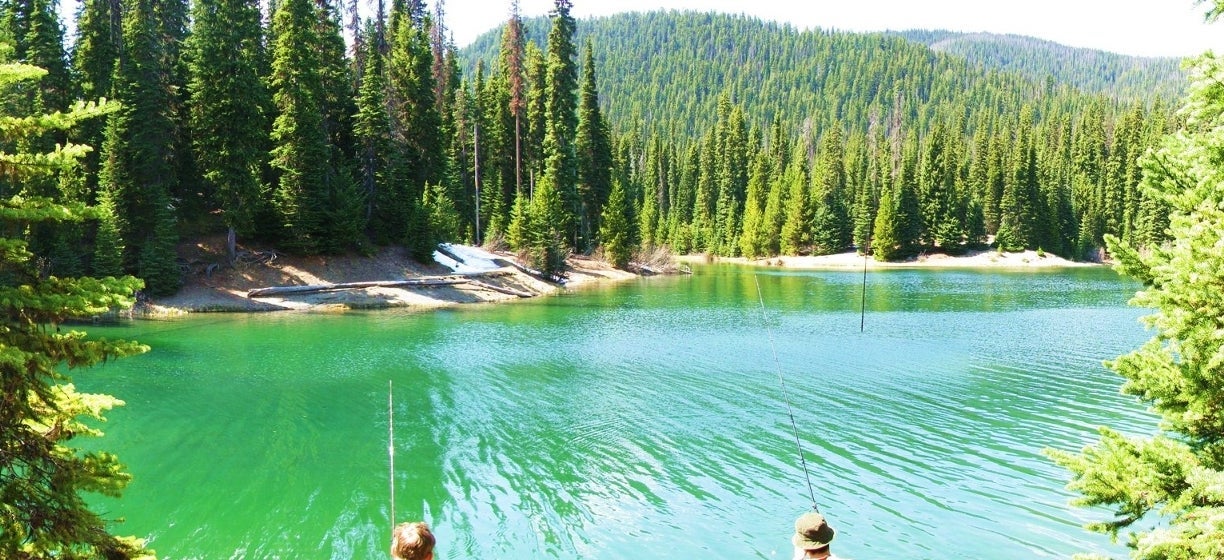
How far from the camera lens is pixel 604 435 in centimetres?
1641

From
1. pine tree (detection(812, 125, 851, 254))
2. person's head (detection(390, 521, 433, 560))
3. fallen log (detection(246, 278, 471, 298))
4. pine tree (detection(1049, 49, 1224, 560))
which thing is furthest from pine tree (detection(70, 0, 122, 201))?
pine tree (detection(812, 125, 851, 254))

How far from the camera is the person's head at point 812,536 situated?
5.18 m

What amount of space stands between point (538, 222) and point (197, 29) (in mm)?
22032

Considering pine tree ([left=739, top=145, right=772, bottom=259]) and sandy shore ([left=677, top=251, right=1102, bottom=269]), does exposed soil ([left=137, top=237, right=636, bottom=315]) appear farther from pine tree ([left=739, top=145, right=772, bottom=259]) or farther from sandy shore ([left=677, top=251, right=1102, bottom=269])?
pine tree ([left=739, top=145, right=772, bottom=259])

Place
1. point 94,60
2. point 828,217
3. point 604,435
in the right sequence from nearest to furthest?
1. point 604,435
2. point 94,60
3. point 828,217

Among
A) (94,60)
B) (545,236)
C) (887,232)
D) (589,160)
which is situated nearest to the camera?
(94,60)

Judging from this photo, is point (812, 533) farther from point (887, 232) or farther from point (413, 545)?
point (887, 232)

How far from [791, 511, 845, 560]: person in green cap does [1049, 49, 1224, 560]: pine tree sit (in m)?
1.94

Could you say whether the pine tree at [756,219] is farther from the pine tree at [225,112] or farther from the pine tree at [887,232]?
the pine tree at [225,112]

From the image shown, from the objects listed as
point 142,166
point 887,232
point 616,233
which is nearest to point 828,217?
point 887,232

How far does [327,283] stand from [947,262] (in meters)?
69.4

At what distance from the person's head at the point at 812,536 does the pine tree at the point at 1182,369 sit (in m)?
1.95

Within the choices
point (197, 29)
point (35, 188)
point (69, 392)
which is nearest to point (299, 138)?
point (197, 29)

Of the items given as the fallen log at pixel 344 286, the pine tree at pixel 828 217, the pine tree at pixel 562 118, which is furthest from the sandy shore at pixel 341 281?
the pine tree at pixel 828 217
